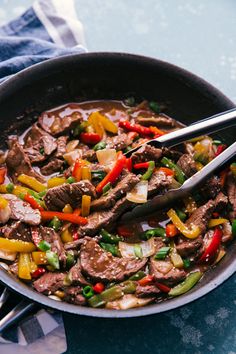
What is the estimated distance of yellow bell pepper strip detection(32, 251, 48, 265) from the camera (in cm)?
337

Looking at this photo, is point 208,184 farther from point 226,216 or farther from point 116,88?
point 116,88

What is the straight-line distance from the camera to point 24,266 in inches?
131

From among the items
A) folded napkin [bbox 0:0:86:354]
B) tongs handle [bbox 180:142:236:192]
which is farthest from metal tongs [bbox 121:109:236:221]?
folded napkin [bbox 0:0:86:354]

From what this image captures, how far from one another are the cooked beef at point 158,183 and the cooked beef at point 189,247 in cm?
34

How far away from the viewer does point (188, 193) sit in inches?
144

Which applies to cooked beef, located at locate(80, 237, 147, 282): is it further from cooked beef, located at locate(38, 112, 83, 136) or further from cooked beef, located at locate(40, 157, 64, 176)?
cooked beef, located at locate(38, 112, 83, 136)

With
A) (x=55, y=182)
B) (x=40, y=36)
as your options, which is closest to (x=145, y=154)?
(x=55, y=182)

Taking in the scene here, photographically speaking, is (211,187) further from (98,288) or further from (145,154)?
(98,288)

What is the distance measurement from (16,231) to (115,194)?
60 centimetres

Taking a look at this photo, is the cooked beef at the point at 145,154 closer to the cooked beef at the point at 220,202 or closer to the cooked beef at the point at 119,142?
the cooked beef at the point at 119,142

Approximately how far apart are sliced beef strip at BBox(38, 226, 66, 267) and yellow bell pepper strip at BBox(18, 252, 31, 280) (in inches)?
5.6

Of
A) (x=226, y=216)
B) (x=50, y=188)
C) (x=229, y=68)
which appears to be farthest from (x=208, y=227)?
(x=229, y=68)

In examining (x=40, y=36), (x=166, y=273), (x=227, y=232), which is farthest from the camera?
(x=40, y=36)

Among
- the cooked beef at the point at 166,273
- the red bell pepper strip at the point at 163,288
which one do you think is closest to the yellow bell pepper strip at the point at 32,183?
the cooked beef at the point at 166,273
